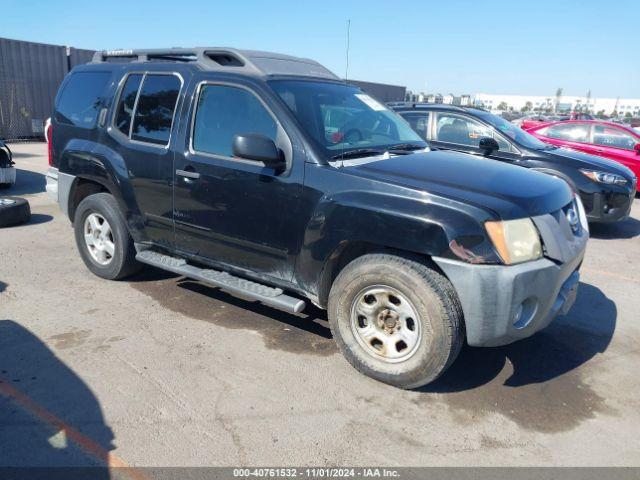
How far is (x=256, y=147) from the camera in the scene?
3.46 m

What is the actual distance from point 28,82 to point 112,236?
14761mm

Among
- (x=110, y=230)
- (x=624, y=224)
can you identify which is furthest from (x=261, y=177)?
(x=624, y=224)

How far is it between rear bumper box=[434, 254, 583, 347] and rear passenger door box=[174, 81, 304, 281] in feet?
3.87

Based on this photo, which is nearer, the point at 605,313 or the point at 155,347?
the point at 155,347

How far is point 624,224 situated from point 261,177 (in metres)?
7.36

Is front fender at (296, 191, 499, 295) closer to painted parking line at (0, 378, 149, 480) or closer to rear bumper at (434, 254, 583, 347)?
rear bumper at (434, 254, 583, 347)

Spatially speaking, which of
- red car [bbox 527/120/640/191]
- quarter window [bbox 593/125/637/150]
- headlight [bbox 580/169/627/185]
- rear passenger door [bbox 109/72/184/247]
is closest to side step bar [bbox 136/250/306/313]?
rear passenger door [bbox 109/72/184/247]

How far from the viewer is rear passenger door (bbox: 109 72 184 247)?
4.29 m

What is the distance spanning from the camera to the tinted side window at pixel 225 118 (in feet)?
12.5

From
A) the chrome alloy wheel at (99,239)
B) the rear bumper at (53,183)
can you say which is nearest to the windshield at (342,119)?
the chrome alloy wheel at (99,239)

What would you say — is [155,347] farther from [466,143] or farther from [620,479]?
[466,143]

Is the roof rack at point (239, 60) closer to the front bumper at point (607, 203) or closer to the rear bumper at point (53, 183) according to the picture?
the rear bumper at point (53, 183)

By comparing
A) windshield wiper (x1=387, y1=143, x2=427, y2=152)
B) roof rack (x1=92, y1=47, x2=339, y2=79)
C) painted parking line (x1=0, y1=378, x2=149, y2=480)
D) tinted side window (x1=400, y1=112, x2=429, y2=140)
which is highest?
roof rack (x1=92, y1=47, x2=339, y2=79)

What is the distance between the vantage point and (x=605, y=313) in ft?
15.7
